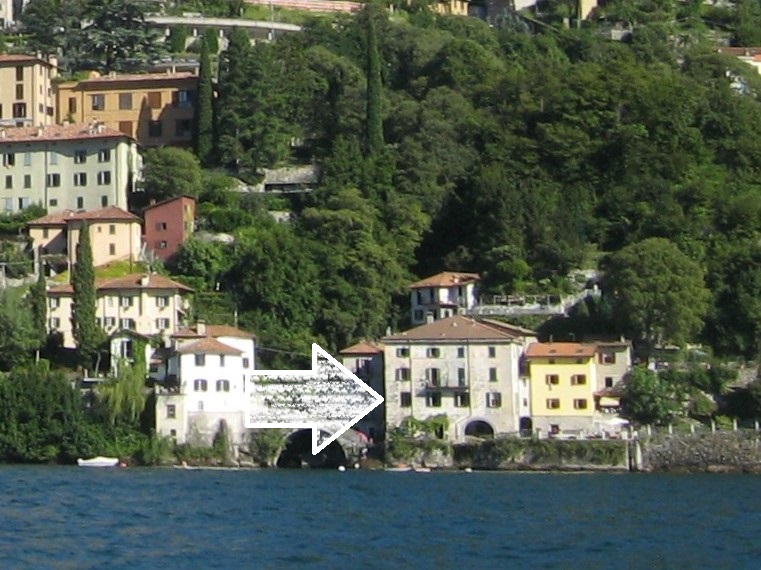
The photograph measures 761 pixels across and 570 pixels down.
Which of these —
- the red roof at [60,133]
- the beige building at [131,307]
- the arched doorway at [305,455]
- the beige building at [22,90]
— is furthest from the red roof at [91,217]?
the arched doorway at [305,455]

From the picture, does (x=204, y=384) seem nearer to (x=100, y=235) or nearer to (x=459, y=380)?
(x=459, y=380)

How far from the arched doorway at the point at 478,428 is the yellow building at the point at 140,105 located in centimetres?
2630

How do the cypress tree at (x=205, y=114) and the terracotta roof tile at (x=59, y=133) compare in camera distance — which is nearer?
the terracotta roof tile at (x=59, y=133)

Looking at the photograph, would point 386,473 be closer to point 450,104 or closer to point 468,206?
point 468,206

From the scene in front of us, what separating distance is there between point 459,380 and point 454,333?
192cm

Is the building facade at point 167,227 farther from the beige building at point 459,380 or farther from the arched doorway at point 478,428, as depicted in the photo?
the arched doorway at point 478,428

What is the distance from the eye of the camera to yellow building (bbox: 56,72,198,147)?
107 meters

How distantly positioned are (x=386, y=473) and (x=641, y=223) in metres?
21.1

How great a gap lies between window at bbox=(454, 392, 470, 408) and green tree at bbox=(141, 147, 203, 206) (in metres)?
17.6

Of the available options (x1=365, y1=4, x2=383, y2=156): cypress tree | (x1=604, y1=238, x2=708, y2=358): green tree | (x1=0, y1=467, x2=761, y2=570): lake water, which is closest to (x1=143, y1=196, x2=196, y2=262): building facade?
(x1=365, y1=4, x2=383, y2=156): cypress tree

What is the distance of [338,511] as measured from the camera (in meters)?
61.8

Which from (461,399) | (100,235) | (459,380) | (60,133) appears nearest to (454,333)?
(459,380)

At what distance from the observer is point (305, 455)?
88.2m

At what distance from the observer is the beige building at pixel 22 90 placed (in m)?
107
